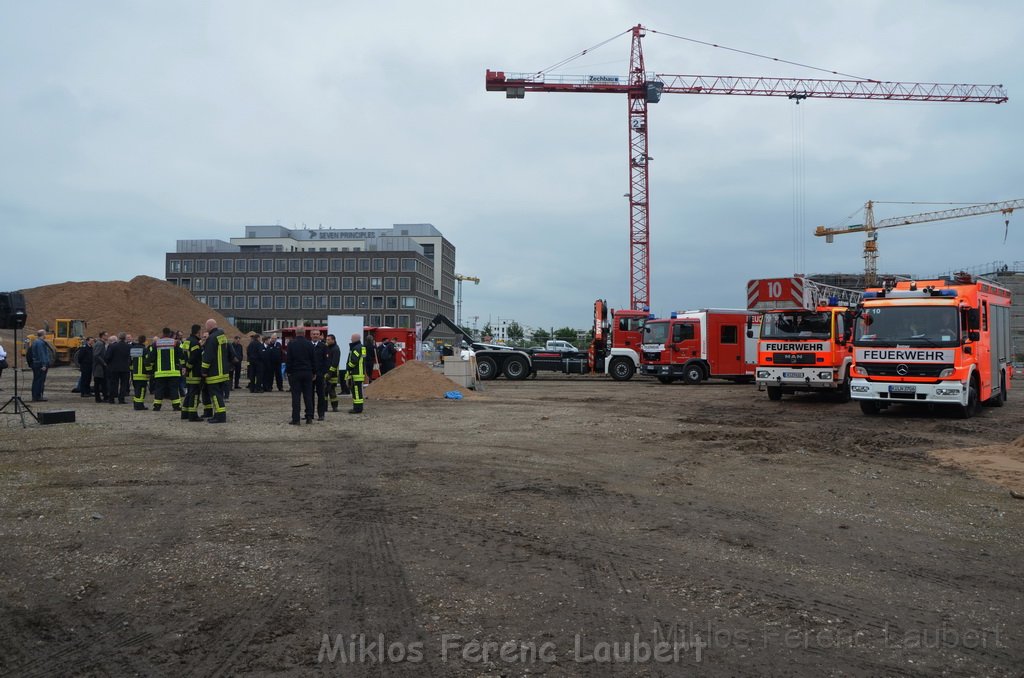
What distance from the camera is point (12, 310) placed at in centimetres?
1300

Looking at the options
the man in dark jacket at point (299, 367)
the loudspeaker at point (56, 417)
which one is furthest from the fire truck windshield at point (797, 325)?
the loudspeaker at point (56, 417)

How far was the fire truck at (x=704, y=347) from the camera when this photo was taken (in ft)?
86.8

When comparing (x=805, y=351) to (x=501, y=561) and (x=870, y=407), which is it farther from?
(x=501, y=561)

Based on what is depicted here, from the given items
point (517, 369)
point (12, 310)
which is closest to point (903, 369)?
point (12, 310)

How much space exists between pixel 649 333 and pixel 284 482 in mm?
21320

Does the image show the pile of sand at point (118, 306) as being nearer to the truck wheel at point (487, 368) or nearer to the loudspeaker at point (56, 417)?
the truck wheel at point (487, 368)

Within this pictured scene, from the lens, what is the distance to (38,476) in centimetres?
805

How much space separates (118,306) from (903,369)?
57130mm

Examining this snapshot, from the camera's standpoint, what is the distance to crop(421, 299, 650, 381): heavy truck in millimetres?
29938

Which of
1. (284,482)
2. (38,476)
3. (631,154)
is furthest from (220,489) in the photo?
(631,154)

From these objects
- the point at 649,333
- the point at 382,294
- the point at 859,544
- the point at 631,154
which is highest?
the point at 631,154

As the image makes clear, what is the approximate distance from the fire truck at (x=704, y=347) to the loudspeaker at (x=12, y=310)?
66.0 feet

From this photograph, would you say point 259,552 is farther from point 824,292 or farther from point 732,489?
point 824,292

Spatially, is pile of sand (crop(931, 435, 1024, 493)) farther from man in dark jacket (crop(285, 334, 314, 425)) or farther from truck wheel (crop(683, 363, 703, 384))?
truck wheel (crop(683, 363, 703, 384))
